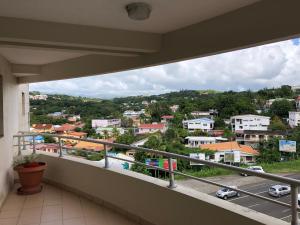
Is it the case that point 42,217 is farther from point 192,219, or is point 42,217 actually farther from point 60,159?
point 192,219

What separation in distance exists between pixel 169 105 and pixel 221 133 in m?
1.10

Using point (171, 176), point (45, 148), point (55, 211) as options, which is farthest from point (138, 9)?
point (45, 148)

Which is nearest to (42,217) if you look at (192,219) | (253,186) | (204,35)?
(192,219)

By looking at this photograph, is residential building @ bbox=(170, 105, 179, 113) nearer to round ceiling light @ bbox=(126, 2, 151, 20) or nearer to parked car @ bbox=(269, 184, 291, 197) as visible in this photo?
parked car @ bbox=(269, 184, 291, 197)

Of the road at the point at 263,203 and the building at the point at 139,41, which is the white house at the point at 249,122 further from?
the road at the point at 263,203

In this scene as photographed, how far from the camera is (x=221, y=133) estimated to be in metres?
3.69

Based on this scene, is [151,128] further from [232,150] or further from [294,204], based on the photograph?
[294,204]

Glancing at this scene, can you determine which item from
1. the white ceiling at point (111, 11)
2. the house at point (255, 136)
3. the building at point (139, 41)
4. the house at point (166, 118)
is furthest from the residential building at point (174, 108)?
the white ceiling at point (111, 11)

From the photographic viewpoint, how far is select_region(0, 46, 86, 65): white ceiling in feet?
12.0

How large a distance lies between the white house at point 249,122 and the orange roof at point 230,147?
188 millimetres

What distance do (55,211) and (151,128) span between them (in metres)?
1.99

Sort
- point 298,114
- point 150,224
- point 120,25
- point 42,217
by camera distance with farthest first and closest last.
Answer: point 42,217 → point 150,224 → point 298,114 → point 120,25

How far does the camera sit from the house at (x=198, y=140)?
3701mm

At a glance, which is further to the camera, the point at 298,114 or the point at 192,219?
the point at 298,114
